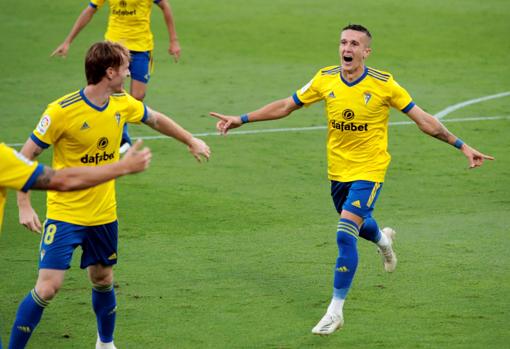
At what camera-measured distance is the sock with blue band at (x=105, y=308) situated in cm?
838

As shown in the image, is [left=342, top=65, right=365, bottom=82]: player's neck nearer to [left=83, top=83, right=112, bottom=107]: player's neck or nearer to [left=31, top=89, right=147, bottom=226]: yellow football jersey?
[left=31, top=89, right=147, bottom=226]: yellow football jersey

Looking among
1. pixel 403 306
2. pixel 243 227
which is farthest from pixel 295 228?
pixel 403 306

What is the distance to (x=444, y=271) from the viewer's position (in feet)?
35.4

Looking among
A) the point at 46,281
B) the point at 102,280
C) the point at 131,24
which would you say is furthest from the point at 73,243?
the point at 131,24

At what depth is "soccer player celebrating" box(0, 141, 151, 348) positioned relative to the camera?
6.49 metres

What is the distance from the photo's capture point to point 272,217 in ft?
42.3

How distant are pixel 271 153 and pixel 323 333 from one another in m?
7.44

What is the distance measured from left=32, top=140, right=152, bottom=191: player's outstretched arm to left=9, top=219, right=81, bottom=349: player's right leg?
148 cm

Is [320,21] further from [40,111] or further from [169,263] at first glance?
[169,263]

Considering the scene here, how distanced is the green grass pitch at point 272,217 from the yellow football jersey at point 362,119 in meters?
1.31

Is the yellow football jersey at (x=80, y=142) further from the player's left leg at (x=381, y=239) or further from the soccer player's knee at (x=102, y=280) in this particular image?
the player's left leg at (x=381, y=239)

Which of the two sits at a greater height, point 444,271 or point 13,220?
point 444,271

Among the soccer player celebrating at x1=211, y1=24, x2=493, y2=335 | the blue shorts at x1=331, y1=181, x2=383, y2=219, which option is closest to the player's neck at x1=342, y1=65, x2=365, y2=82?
the soccer player celebrating at x1=211, y1=24, x2=493, y2=335

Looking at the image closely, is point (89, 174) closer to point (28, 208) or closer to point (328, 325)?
point (28, 208)
